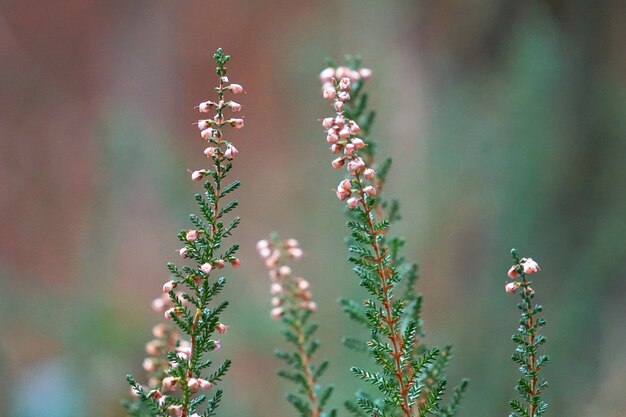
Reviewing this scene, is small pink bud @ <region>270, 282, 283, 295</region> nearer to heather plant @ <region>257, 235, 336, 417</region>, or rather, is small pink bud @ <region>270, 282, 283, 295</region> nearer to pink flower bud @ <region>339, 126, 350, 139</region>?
heather plant @ <region>257, 235, 336, 417</region>

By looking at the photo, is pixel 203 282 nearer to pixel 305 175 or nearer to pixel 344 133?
pixel 344 133

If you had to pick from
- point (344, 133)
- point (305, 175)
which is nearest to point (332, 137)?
point (344, 133)

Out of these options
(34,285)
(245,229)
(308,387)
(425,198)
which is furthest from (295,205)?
(308,387)

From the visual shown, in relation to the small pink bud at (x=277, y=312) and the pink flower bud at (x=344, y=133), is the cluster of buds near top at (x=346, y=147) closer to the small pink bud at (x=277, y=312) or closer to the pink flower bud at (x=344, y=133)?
the pink flower bud at (x=344, y=133)

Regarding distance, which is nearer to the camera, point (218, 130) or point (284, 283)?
point (218, 130)

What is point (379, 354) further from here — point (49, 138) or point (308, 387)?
point (49, 138)
